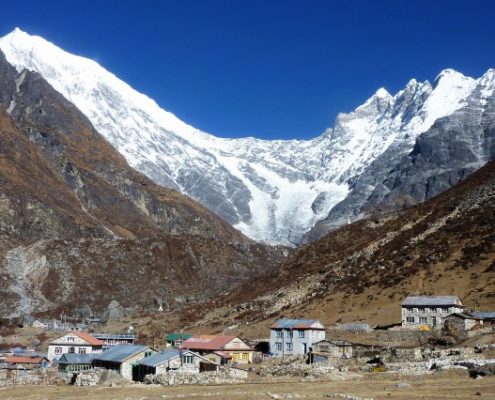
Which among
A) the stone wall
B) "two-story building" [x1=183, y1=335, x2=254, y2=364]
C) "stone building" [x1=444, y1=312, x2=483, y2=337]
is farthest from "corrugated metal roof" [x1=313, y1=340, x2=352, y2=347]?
the stone wall

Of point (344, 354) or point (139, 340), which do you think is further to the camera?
point (139, 340)

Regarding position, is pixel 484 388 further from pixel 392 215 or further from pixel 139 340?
pixel 392 215

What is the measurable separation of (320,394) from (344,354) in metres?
29.7

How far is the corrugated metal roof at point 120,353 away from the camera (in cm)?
8069

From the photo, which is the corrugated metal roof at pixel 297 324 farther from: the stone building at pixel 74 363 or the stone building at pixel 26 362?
the stone building at pixel 26 362

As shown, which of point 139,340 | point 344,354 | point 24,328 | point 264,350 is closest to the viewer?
point 344,354

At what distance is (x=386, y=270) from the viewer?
404 feet

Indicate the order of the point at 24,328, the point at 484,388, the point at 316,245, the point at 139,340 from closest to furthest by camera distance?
the point at 484,388 → the point at 139,340 → the point at 24,328 → the point at 316,245

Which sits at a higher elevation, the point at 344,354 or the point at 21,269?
the point at 21,269

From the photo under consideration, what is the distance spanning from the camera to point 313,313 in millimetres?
114375

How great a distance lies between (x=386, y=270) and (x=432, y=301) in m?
25.2

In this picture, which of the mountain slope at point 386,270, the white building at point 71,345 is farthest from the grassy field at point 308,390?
the mountain slope at point 386,270

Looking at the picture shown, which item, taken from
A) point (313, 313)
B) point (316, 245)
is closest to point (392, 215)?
point (316, 245)

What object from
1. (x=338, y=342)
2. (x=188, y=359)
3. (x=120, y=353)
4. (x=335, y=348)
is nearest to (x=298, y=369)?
(x=188, y=359)
